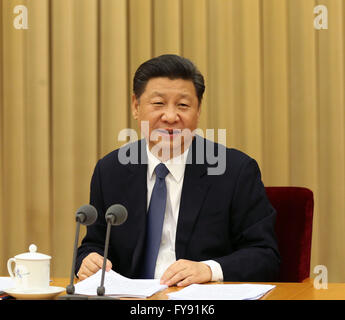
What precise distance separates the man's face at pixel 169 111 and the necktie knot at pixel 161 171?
0.07 m

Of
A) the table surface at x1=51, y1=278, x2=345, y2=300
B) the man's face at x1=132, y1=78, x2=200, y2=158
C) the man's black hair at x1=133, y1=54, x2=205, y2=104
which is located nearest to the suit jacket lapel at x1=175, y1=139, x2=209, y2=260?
the man's face at x1=132, y1=78, x2=200, y2=158

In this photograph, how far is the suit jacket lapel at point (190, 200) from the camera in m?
1.90

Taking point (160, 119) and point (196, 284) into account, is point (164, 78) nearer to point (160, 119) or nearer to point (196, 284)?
point (160, 119)

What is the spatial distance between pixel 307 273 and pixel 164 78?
90 cm

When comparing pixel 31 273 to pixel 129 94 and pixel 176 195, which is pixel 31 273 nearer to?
pixel 176 195

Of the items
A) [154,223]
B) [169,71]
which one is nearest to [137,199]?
[154,223]

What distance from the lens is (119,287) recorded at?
1455mm

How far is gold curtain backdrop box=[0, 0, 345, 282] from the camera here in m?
2.82

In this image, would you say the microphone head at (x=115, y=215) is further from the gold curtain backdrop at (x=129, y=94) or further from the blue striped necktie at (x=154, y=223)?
the gold curtain backdrop at (x=129, y=94)

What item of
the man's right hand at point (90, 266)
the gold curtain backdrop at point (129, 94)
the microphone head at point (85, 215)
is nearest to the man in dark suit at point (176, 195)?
the man's right hand at point (90, 266)

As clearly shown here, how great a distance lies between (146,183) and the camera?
6.64ft

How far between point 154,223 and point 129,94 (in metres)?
1.19

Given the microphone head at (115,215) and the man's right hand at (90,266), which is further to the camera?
the man's right hand at (90,266)

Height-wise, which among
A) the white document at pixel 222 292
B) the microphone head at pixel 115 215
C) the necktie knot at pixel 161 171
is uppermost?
the necktie knot at pixel 161 171
